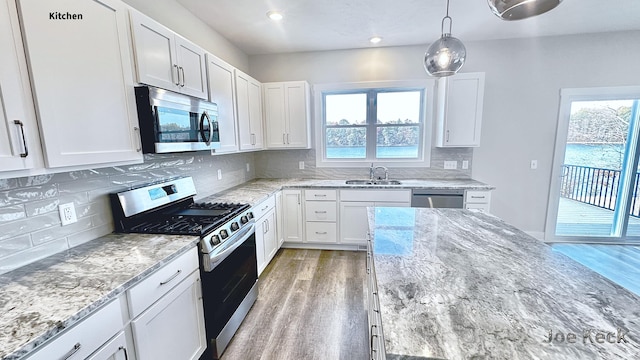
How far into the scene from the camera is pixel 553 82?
11.0 feet

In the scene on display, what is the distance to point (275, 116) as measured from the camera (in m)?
3.56

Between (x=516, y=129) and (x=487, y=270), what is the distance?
127 inches

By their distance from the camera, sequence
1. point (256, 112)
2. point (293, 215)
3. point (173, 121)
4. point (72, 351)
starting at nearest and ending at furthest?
point (72, 351) → point (173, 121) → point (256, 112) → point (293, 215)

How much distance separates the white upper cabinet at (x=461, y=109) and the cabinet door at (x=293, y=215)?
2070 mm

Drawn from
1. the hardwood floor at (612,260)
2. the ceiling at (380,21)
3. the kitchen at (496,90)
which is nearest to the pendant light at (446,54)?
the ceiling at (380,21)

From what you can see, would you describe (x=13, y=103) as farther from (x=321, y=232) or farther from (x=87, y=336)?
(x=321, y=232)

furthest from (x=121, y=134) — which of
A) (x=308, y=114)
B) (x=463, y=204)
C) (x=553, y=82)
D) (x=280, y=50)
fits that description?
(x=553, y=82)

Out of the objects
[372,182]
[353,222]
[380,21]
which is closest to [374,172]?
[372,182]

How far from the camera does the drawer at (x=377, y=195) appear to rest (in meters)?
3.22

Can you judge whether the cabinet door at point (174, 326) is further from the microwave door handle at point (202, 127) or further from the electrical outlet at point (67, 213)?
the microwave door handle at point (202, 127)

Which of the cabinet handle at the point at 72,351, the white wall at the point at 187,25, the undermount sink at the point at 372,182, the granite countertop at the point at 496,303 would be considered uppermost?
the white wall at the point at 187,25

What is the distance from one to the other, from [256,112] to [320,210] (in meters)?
1.54

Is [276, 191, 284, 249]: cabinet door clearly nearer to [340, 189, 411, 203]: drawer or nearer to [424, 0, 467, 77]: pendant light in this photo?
[340, 189, 411, 203]: drawer

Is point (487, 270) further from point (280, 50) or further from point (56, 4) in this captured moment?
point (280, 50)
